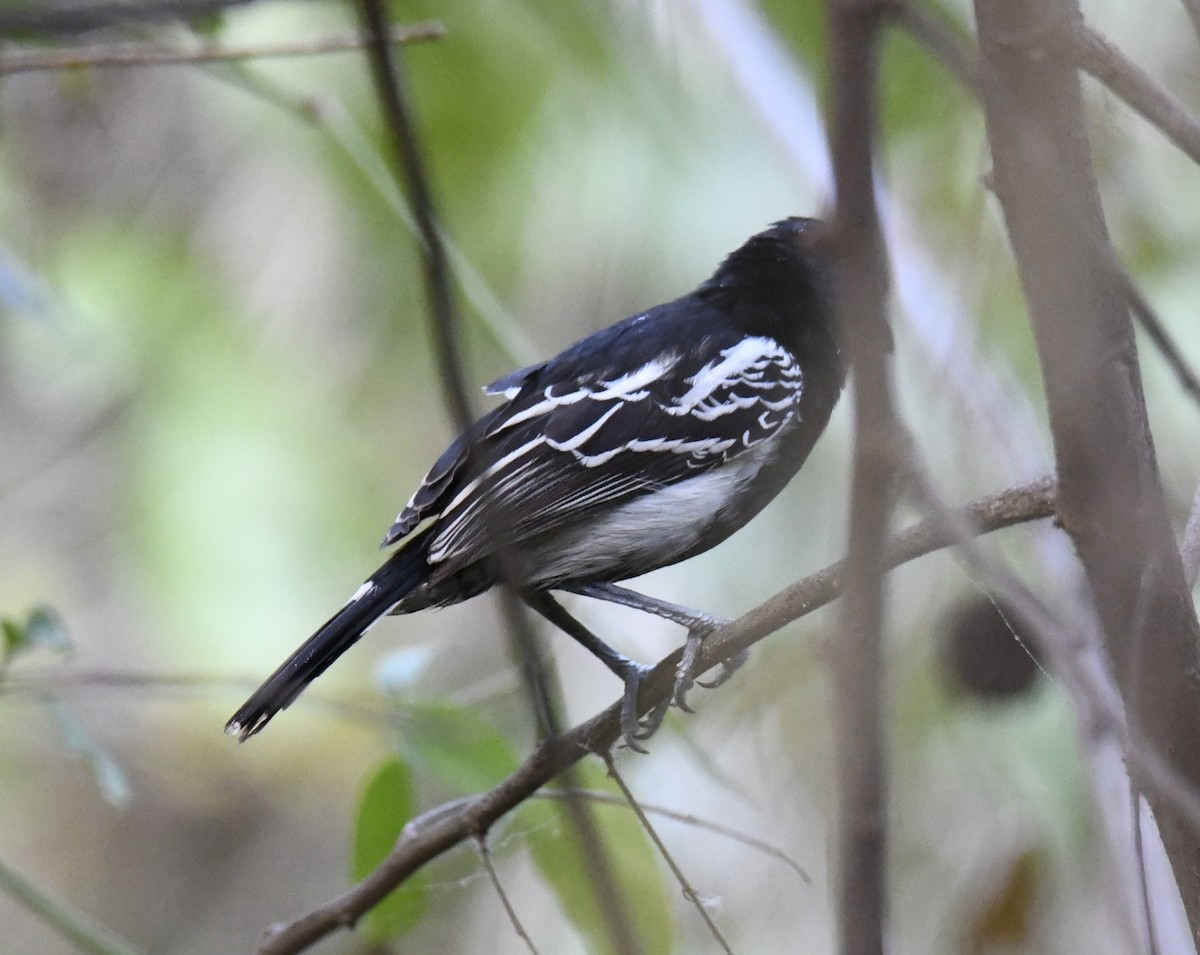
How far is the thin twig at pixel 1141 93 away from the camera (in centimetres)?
109

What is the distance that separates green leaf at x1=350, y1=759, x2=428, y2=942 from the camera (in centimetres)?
242

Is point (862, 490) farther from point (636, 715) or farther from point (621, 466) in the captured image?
point (621, 466)

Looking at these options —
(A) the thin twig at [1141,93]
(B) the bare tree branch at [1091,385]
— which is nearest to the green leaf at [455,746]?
(B) the bare tree branch at [1091,385]

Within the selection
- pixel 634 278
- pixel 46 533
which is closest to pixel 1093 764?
pixel 634 278

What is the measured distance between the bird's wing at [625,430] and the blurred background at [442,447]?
0.18 metres

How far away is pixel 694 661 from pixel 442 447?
3.51 meters

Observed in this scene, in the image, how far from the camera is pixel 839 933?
718 mm

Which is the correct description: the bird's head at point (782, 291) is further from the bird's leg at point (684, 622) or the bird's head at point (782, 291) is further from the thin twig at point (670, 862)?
the thin twig at point (670, 862)

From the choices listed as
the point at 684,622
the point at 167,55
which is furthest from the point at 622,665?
the point at 167,55

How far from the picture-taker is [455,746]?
2.43m

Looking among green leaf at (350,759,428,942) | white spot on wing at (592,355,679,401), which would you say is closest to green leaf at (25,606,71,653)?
green leaf at (350,759,428,942)

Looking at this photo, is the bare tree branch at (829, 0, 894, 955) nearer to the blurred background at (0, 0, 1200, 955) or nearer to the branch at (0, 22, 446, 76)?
the blurred background at (0, 0, 1200, 955)

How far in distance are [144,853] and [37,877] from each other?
47 centimetres

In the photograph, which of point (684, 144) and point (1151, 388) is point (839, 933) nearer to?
point (1151, 388)
